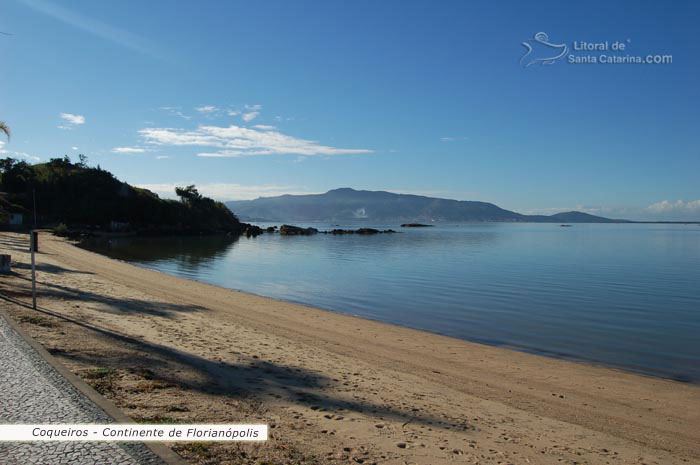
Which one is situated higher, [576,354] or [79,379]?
[79,379]

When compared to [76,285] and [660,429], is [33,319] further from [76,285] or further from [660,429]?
[660,429]

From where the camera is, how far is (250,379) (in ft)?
26.4

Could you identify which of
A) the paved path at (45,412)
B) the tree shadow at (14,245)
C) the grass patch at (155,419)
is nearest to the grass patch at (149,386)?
the paved path at (45,412)

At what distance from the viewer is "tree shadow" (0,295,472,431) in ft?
22.6

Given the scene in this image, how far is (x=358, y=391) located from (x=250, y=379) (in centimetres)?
195

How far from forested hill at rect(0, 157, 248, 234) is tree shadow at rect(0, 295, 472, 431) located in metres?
70.1

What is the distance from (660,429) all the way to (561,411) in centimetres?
156

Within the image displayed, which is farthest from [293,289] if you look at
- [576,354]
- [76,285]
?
[576,354]

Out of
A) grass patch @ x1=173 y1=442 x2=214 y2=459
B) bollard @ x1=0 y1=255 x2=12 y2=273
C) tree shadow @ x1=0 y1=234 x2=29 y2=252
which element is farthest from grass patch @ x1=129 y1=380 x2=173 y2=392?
tree shadow @ x1=0 y1=234 x2=29 y2=252

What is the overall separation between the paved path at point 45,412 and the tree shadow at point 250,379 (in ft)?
3.61

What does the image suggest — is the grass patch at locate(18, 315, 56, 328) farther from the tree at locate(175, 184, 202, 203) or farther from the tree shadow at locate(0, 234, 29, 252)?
the tree at locate(175, 184, 202, 203)

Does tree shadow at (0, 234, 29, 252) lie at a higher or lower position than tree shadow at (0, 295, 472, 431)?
higher

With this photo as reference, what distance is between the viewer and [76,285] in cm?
1805

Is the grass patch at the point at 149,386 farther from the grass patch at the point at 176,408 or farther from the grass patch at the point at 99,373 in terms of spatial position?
the grass patch at the point at 176,408
